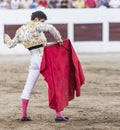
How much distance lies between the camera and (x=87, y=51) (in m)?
17.9

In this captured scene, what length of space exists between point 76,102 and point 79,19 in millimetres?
8252

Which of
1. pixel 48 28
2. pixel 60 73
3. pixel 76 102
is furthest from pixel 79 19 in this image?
pixel 48 28

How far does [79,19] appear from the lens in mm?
17875

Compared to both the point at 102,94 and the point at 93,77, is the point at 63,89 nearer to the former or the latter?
the point at 102,94

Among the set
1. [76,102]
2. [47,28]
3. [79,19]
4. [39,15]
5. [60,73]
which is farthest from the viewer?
[79,19]

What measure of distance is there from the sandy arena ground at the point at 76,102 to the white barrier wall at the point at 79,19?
8.33 feet

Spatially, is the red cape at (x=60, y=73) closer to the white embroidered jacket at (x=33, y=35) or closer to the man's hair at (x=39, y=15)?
the white embroidered jacket at (x=33, y=35)

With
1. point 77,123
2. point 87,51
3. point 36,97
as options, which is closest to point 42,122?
point 77,123

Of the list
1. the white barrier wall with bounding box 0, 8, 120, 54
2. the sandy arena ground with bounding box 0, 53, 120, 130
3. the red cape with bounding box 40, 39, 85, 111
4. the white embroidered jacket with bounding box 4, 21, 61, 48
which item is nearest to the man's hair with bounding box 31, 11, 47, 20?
the white embroidered jacket with bounding box 4, 21, 61, 48

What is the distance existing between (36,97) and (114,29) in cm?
810

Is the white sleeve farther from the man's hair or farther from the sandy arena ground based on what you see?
the sandy arena ground

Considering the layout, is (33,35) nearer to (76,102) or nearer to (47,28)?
(47,28)

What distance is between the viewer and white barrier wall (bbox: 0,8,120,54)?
17.5 m

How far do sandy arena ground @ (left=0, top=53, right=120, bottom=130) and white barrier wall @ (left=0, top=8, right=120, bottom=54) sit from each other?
254 centimetres
